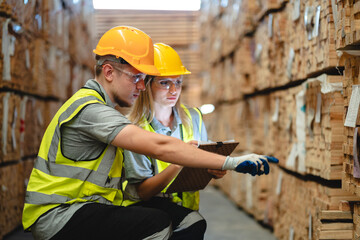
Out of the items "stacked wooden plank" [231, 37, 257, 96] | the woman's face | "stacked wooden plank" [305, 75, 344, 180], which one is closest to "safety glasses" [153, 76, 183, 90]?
the woman's face

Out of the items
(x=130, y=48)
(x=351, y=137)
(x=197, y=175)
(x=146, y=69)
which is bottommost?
(x=197, y=175)

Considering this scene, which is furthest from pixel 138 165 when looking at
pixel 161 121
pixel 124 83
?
pixel 124 83

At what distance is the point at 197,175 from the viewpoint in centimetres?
313

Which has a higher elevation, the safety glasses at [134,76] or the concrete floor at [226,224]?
the safety glasses at [134,76]

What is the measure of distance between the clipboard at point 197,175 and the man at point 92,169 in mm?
307

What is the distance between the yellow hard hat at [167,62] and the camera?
366 centimetres

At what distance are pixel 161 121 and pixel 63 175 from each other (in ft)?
3.88

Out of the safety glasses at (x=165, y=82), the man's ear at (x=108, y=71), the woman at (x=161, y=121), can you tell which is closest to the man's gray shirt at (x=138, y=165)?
the woman at (x=161, y=121)

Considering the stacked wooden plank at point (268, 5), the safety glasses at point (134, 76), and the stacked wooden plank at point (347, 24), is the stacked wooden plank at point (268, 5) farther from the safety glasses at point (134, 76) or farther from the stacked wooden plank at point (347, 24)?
the safety glasses at point (134, 76)

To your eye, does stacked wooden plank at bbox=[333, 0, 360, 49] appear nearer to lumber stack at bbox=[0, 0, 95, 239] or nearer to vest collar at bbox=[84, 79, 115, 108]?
vest collar at bbox=[84, 79, 115, 108]

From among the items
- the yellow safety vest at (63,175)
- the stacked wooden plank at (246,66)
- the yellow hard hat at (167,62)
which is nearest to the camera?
the yellow safety vest at (63,175)

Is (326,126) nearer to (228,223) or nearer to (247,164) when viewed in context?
(247,164)

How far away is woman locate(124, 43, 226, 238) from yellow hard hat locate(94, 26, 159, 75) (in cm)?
43

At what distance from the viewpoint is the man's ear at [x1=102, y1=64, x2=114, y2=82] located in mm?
2912
